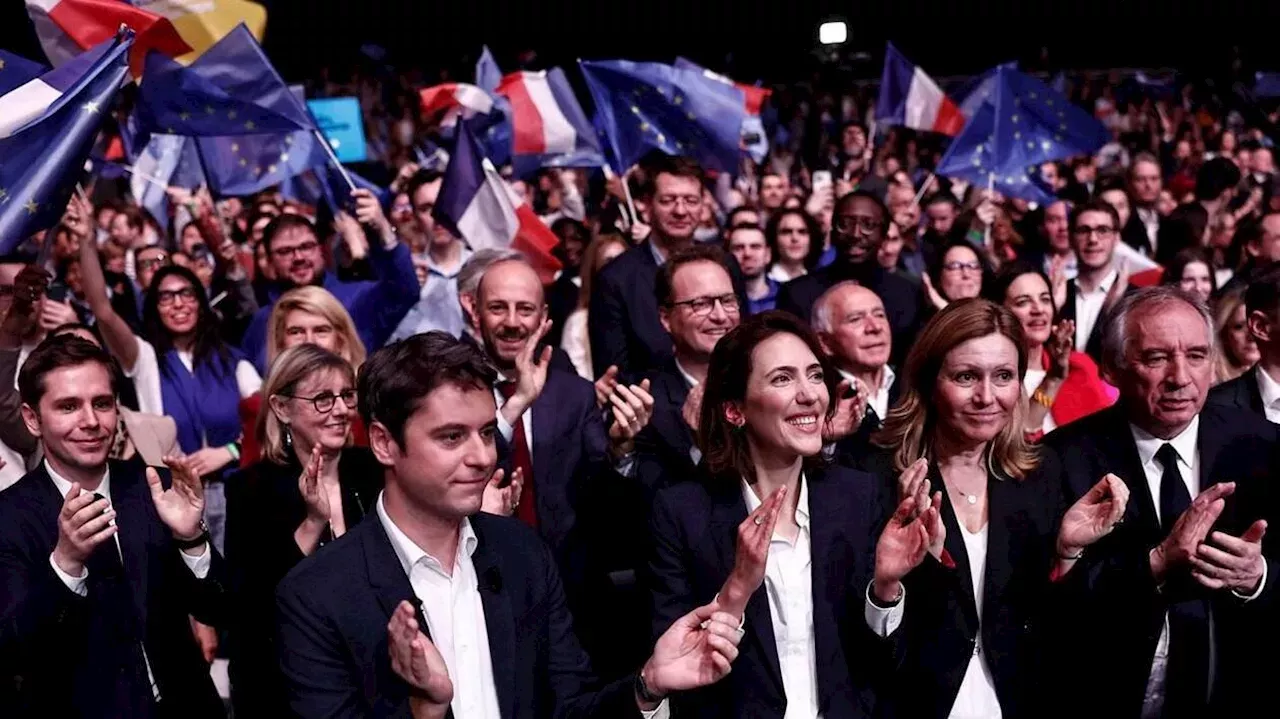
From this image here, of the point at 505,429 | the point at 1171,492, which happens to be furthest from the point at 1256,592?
the point at 505,429

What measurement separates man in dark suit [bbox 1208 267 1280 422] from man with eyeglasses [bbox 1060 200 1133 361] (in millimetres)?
2501

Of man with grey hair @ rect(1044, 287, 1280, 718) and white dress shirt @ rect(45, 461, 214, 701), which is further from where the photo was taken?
white dress shirt @ rect(45, 461, 214, 701)

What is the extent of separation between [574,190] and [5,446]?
7168 mm

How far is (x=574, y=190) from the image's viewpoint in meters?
12.2

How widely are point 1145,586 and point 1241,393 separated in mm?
1495

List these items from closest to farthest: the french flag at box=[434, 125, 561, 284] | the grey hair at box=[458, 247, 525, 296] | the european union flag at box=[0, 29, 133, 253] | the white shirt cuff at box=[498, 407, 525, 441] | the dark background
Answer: the european union flag at box=[0, 29, 133, 253] < the white shirt cuff at box=[498, 407, 525, 441] < the grey hair at box=[458, 247, 525, 296] < the french flag at box=[434, 125, 561, 284] < the dark background

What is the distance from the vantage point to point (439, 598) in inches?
132

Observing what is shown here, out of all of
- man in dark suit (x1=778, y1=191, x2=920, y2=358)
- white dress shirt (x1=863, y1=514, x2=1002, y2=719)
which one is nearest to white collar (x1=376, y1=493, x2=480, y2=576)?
white dress shirt (x1=863, y1=514, x2=1002, y2=719)

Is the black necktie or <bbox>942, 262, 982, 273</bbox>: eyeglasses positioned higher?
<bbox>942, 262, 982, 273</bbox>: eyeglasses

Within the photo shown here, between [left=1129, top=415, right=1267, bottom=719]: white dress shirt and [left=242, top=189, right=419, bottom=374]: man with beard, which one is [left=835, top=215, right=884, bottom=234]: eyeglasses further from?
[left=1129, top=415, right=1267, bottom=719]: white dress shirt

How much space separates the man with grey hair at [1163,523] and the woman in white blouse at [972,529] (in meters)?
0.12

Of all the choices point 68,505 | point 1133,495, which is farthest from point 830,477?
point 68,505

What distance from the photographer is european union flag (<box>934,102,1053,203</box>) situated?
9.68 meters

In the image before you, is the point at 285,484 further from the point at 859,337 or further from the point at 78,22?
the point at 78,22
